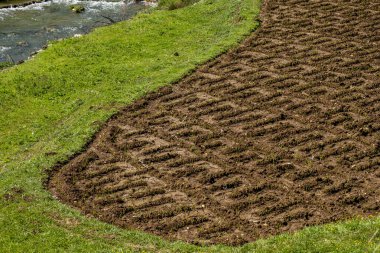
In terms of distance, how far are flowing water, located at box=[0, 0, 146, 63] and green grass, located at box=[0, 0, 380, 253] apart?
3.11 metres

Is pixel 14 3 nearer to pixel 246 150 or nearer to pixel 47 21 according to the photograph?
pixel 47 21

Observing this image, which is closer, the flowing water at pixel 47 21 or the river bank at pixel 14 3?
the flowing water at pixel 47 21

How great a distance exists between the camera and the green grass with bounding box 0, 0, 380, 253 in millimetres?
12594

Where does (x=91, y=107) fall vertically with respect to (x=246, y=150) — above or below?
above

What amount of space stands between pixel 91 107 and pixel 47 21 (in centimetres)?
1452

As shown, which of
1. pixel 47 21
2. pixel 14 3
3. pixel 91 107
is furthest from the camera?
pixel 14 3

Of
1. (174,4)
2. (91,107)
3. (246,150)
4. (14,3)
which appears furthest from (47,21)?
(246,150)

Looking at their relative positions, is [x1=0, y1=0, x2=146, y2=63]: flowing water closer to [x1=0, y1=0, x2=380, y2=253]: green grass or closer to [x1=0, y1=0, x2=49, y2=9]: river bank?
[x1=0, y1=0, x2=49, y2=9]: river bank

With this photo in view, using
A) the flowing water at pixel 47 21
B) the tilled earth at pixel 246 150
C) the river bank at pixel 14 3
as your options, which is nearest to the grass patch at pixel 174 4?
the flowing water at pixel 47 21

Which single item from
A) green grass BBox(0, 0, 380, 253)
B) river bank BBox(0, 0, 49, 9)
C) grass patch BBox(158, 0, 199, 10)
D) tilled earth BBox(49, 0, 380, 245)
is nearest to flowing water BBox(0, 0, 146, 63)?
river bank BBox(0, 0, 49, 9)

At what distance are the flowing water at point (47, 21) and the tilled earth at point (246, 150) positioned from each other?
Answer: 396 inches

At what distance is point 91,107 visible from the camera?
20.1 metres

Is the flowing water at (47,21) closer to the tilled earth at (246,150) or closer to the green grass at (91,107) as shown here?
the green grass at (91,107)

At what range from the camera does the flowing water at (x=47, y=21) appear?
92.9 ft
